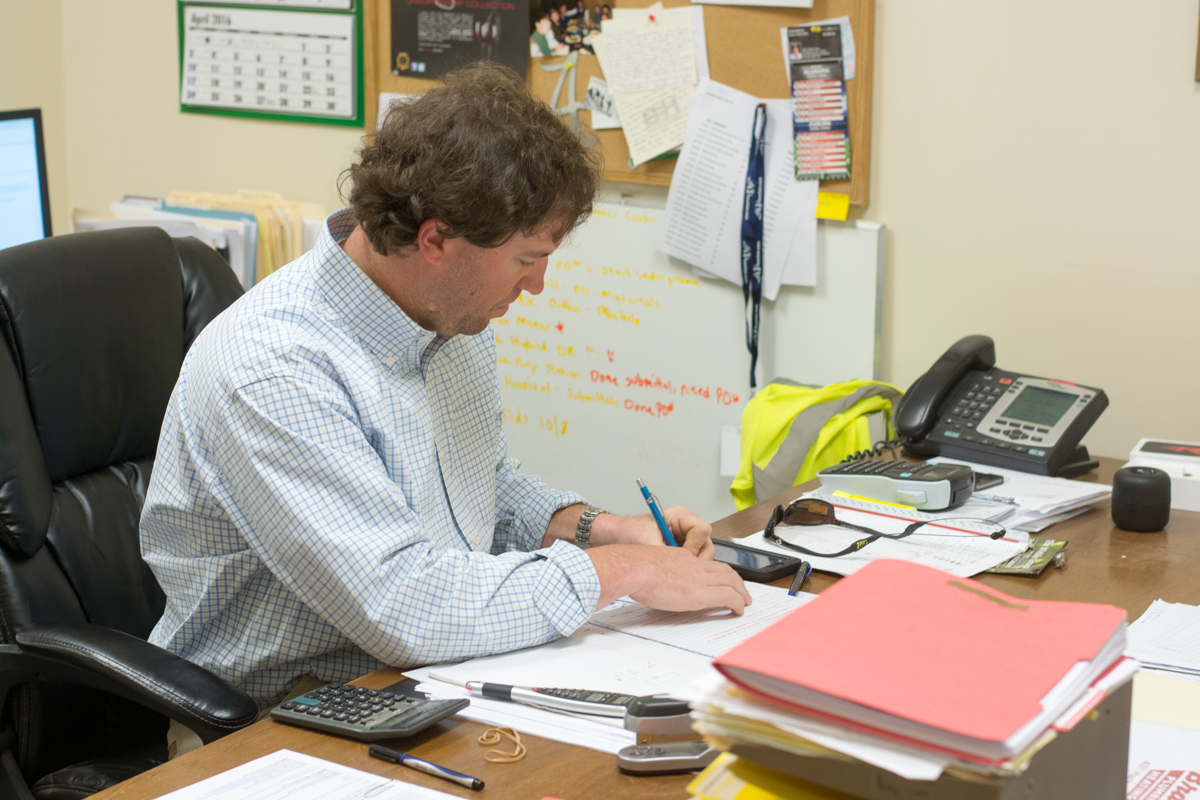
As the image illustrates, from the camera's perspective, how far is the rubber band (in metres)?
0.86

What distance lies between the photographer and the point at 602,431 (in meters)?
2.61

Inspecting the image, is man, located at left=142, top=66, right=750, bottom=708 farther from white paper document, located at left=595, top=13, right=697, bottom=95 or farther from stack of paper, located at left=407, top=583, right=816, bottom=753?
white paper document, located at left=595, top=13, right=697, bottom=95

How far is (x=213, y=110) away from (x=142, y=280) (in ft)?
5.65

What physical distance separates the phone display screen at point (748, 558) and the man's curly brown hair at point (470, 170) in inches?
17.0

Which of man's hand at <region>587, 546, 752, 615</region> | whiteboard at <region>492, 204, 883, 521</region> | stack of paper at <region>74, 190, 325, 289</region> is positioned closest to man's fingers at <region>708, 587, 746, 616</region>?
man's hand at <region>587, 546, 752, 615</region>

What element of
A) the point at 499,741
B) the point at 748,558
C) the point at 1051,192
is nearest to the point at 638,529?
the point at 748,558

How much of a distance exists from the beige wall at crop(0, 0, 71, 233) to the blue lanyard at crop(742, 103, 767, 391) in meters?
1.89

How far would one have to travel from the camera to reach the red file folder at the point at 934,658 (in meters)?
0.57

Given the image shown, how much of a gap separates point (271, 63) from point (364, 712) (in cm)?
233

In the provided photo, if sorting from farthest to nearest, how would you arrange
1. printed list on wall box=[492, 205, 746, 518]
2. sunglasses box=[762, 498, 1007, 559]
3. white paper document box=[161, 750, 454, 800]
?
1. printed list on wall box=[492, 205, 746, 518]
2. sunglasses box=[762, 498, 1007, 559]
3. white paper document box=[161, 750, 454, 800]

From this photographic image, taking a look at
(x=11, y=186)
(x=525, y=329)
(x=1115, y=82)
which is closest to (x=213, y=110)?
(x=11, y=186)

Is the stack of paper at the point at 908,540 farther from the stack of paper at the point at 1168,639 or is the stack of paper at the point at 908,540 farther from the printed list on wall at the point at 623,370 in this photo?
the printed list on wall at the point at 623,370

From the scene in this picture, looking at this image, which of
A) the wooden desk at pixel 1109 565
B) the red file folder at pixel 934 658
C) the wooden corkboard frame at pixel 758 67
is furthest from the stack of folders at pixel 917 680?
the wooden corkboard frame at pixel 758 67

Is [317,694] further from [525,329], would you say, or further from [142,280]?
[525,329]
